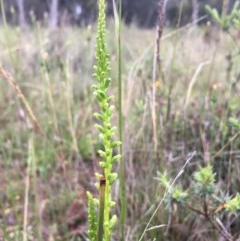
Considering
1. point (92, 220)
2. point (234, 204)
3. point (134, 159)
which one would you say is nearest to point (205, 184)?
point (234, 204)

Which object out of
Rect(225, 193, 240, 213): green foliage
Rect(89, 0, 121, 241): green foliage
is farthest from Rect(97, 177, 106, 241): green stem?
Rect(225, 193, 240, 213): green foliage

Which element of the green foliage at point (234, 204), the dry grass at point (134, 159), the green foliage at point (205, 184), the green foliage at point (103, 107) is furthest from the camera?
the dry grass at point (134, 159)

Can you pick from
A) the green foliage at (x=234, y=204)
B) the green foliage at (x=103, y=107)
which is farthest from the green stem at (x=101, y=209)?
the green foliage at (x=234, y=204)

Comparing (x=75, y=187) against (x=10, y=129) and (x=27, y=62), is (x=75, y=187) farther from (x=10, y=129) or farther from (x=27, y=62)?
(x=27, y=62)

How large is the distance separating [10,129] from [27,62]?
1.63 m

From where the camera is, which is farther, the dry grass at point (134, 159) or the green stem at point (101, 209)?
the dry grass at point (134, 159)

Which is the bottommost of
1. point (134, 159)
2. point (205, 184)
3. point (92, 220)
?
point (134, 159)

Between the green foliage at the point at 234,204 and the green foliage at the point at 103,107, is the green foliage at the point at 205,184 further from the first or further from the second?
the green foliage at the point at 103,107

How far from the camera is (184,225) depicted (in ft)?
4.86

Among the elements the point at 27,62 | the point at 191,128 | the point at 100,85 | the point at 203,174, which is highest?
the point at 100,85

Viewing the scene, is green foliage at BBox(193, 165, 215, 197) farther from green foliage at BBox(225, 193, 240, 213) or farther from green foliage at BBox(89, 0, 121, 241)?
green foliage at BBox(89, 0, 121, 241)

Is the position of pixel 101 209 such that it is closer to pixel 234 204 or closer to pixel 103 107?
pixel 103 107

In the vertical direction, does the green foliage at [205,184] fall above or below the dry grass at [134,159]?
above

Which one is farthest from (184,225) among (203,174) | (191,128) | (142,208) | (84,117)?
(84,117)
